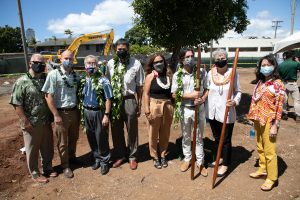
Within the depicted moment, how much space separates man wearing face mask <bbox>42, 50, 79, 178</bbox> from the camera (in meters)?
4.38

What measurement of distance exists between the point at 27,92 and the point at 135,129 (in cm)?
198

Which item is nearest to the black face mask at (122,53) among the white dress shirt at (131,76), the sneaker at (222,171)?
the white dress shirt at (131,76)

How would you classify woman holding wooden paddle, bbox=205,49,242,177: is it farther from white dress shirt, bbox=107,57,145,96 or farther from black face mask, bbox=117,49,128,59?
black face mask, bbox=117,49,128,59

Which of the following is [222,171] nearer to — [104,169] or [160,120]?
[160,120]

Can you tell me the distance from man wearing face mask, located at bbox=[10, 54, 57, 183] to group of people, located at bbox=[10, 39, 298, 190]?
0.01m

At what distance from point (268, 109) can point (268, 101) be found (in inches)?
4.9

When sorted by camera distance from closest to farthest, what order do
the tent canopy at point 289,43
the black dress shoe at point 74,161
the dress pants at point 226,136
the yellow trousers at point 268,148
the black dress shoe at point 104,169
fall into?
the yellow trousers at point 268,148 < the dress pants at point 226,136 < the black dress shoe at point 104,169 < the black dress shoe at point 74,161 < the tent canopy at point 289,43

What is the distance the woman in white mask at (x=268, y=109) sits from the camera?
160 inches

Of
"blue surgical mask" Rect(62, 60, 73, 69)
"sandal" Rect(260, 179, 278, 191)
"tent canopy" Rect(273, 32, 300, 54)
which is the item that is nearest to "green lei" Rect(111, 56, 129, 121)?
"blue surgical mask" Rect(62, 60, 73, 69)

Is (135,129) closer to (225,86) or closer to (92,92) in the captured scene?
(92,92)

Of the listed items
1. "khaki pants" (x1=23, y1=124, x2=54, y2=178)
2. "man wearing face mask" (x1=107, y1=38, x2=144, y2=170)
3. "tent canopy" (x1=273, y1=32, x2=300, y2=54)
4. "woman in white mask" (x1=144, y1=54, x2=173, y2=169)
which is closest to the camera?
"khaki pants" (x1=23, y1=124, x2=54, y2=178)

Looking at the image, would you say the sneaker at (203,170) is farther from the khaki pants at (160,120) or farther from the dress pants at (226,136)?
the khaki pants at (160,120)

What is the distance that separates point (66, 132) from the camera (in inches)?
186

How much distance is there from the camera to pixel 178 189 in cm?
440
